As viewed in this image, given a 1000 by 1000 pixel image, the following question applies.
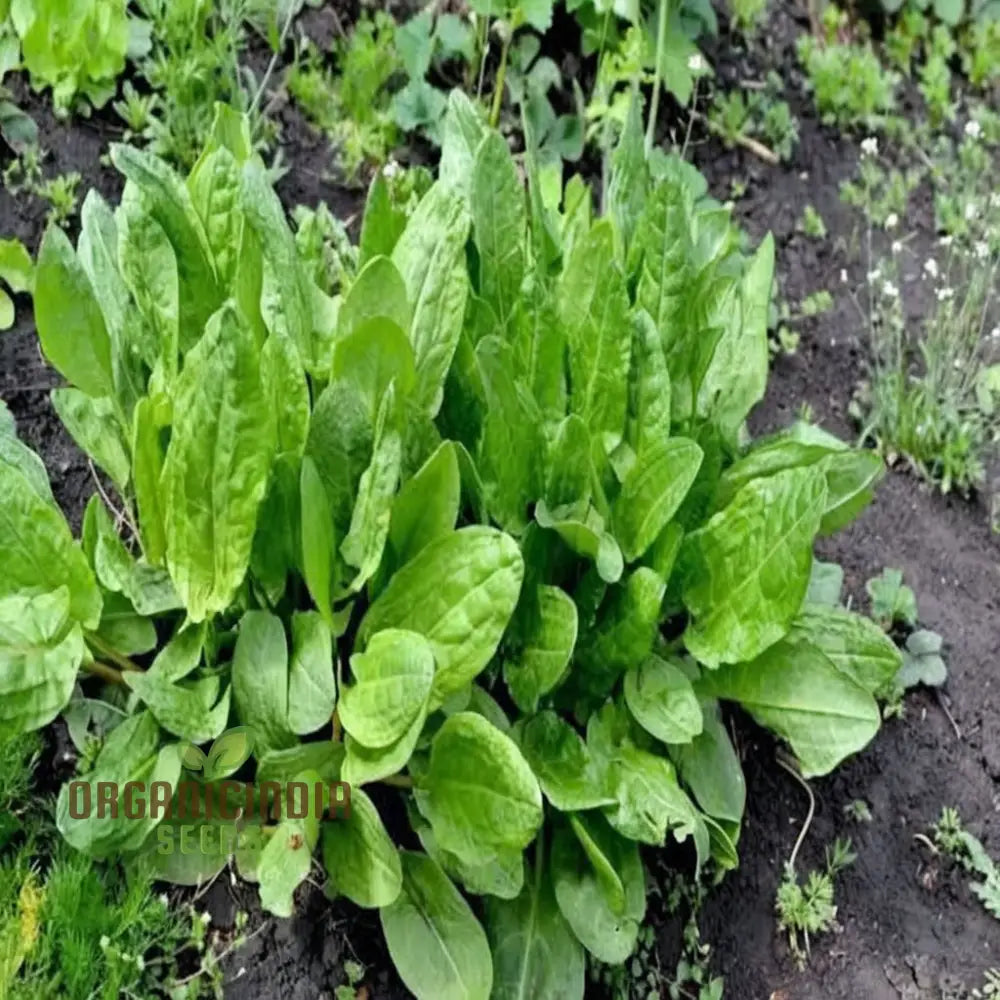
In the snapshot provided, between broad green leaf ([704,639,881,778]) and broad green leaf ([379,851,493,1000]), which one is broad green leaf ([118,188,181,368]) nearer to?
broad green leaf ([379,851,493,1000])

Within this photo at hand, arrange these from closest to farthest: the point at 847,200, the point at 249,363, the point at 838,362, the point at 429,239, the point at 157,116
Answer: the point at 249,363 < the point at 429,239 < the point at 157,116 < the point at 838,362 < the point at 847,200

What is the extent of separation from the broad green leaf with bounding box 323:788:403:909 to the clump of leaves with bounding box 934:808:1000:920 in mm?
1059

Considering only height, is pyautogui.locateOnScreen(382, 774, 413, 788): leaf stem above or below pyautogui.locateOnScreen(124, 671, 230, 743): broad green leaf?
below

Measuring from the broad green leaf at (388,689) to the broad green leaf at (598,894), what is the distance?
41 cm

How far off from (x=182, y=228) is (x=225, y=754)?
2.65ft

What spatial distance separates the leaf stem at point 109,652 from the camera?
2092 millimetres

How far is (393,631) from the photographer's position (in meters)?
1.89

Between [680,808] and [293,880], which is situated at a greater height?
[680,808]

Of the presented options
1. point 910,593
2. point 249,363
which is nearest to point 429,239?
point 249,363

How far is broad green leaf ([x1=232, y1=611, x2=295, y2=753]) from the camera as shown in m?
2.00

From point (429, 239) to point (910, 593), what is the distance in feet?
4.01

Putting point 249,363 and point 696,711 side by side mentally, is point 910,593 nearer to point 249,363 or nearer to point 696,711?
point 696,711

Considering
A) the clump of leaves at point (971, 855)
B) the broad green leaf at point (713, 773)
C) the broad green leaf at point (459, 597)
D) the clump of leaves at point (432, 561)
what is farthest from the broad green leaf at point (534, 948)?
the clump of leaves at point (971, 855)

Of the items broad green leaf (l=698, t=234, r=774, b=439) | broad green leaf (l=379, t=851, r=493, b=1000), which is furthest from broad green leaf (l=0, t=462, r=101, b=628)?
broad green leaf (l=698, t=234, r=774, b=439)
